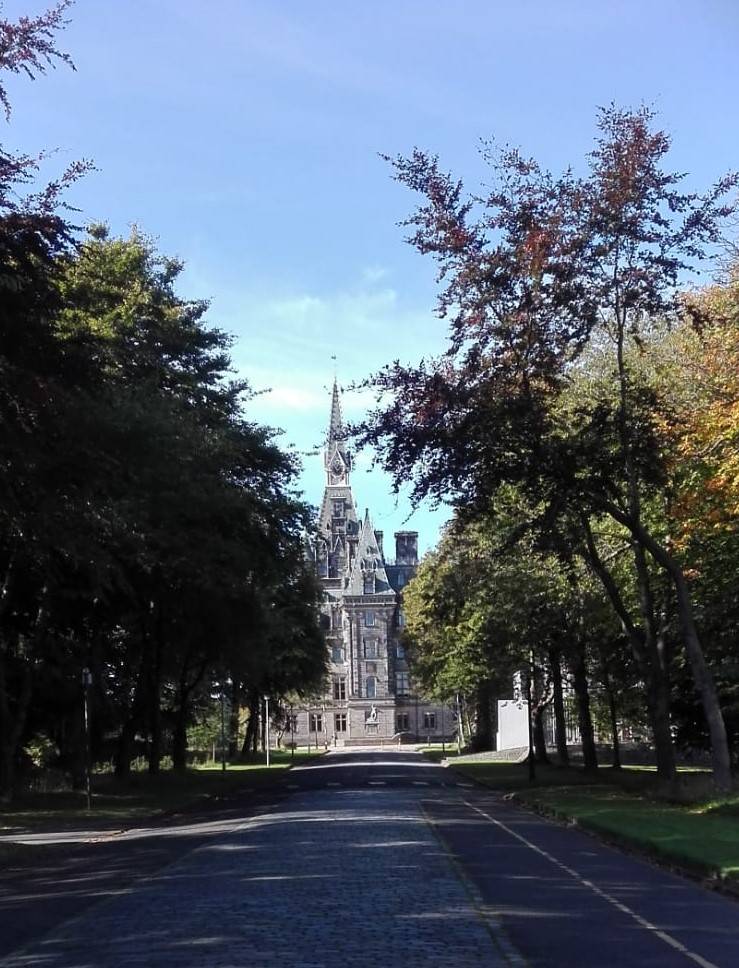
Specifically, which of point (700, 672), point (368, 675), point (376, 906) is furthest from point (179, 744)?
point (368, 675)

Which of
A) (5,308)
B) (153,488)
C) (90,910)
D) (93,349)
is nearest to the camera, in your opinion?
(90,910)

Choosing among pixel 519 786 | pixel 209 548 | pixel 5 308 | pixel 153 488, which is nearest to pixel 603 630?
pixel 519 786

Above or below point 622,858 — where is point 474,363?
above

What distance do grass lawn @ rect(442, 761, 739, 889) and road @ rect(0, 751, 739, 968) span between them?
Result: 61 cm

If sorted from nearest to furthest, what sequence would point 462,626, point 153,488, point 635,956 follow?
point 635,956 → point 153,488 → point 462,626

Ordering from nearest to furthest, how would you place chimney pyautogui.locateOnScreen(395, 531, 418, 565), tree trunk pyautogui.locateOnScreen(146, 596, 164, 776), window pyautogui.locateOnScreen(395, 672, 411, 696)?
tree trunk pyautogui.locateOnScreen(146, 596, 164, 776) < window pyautogui.locateOnScreen(395, 672, 411, 696) < chimney pyautogui.locateOnScreen(395, 531, 418, 565)

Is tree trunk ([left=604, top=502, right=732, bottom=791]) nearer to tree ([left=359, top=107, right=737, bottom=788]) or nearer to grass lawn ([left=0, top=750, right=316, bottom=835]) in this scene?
tree ([left=359, top=107, right=737, bottom=788])

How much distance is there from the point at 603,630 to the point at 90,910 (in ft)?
99.6

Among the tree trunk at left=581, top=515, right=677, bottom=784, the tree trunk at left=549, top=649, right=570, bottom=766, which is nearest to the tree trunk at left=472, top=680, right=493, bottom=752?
the tree trunk at left=549, top=649, right=570, bottom=766

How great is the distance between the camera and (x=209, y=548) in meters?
33.7

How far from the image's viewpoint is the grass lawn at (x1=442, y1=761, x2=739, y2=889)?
18.0 metres

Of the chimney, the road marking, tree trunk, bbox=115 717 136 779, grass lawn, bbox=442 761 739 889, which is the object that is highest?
the chimney

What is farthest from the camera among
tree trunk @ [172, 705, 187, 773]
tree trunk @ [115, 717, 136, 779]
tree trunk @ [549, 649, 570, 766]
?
tree trunk @ [172, 705, 187, 773]

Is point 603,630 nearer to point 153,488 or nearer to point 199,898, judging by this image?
point 153,488
